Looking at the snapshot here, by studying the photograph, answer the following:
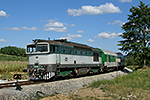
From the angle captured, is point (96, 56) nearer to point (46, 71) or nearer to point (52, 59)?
point (52, 59)

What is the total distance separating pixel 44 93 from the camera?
11688 mm

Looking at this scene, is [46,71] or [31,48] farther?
[31,48]

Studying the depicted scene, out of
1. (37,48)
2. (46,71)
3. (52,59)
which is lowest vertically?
(46,71)

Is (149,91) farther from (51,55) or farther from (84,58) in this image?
(84,58)

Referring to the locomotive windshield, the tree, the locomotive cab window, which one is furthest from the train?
the tree

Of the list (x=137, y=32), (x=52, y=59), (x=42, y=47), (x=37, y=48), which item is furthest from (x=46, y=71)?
(x=137, y=32)

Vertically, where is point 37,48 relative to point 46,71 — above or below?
above

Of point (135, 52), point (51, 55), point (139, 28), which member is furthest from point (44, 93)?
point (139, 28)

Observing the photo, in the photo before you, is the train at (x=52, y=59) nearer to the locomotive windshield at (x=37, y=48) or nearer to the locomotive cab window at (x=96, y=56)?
the locomotive windshield at (x=37, y=48)

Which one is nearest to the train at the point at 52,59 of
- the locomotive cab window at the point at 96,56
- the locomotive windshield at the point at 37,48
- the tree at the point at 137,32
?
the locomotive windshield at the point at 37,48

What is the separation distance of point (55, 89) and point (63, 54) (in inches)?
196

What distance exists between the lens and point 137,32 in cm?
2894

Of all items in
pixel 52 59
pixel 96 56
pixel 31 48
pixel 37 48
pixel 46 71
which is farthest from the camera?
pixel 96 56

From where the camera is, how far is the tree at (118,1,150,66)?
28.9m
